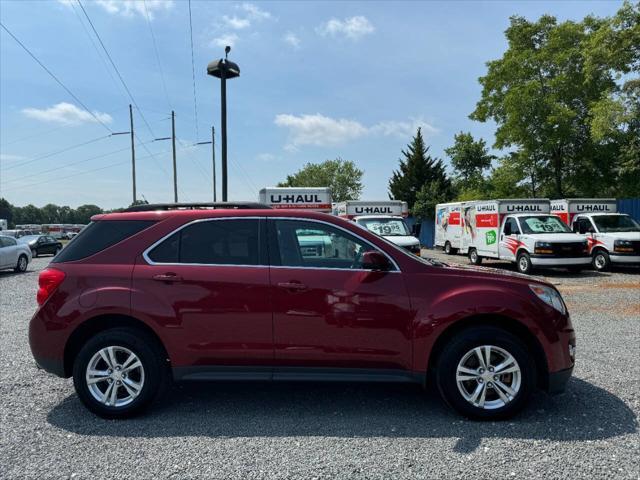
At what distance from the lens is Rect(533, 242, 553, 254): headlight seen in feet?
48.3

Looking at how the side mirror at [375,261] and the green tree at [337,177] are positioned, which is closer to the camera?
the side mirror at [375,261]

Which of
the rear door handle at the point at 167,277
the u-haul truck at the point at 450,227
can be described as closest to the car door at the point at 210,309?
the rear door handle at the point at 167,277

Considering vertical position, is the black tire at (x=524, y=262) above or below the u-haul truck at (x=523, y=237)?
below

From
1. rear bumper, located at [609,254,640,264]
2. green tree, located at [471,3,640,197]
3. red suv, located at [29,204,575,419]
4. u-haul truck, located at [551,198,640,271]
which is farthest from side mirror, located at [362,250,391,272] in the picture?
green tree, located at [471,3,640,197]

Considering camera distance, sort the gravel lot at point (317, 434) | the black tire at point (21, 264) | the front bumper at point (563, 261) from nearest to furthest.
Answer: the gravel lot at point (317, 434), the front bumper at point (563, 261), the black tire at point (21, 264)

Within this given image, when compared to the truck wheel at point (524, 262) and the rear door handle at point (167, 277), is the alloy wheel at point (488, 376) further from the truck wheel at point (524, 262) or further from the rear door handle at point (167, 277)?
the truck wheel at point (524, 262)

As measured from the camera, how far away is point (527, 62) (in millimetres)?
31469

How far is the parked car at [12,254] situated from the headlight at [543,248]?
17767 millimetres

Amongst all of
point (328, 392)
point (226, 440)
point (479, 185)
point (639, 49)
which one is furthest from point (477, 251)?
point (479, 185)

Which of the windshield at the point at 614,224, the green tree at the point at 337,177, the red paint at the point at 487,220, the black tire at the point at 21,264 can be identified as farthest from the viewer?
the green tree at the point at 337,177

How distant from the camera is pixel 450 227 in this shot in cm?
2342

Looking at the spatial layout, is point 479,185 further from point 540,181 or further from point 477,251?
point 477,251

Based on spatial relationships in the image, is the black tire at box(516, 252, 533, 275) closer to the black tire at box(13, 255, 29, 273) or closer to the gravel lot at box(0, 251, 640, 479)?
the gravel lot at box(0, 251, 640, 479)

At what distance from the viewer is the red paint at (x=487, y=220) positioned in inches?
707
